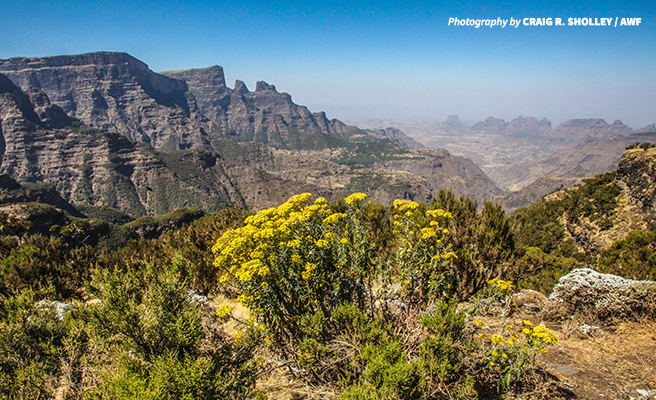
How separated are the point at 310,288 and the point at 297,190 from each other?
183 m

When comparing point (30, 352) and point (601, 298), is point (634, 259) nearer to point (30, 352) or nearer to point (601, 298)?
point (601, 298)

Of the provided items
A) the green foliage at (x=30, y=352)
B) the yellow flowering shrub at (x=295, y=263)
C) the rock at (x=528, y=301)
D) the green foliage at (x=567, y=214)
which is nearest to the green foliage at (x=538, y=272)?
the rock at (x=528, y=301)

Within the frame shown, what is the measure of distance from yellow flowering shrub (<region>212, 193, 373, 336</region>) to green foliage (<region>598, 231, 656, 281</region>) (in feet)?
35.3

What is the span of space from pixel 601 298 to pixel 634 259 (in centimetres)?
722

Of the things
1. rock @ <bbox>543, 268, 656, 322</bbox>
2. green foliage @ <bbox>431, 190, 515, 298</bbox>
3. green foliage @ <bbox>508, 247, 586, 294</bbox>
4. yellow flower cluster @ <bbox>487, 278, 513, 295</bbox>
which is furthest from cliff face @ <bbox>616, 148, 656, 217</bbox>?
yellow flower cluster @ <bbox>487, 278, 513, 295</bbox>

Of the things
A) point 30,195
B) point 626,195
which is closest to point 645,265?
point 626,195

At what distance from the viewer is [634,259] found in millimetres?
11898

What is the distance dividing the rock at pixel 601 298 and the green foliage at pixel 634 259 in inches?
130

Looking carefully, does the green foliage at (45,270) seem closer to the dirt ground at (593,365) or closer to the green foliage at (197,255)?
the green foliage at (197,255)

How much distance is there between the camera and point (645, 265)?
1095 centimetres

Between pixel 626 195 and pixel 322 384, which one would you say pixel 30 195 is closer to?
pixel 322 384

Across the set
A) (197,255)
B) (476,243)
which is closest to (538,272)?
(476,243)

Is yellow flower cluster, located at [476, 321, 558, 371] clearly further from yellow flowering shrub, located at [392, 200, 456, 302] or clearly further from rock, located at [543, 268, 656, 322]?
rock, located at [543, 268, 656, 322]

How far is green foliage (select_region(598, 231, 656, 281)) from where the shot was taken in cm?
1072
